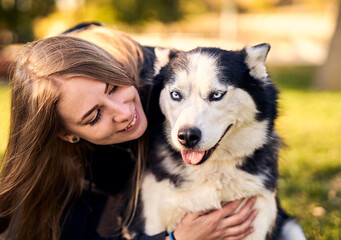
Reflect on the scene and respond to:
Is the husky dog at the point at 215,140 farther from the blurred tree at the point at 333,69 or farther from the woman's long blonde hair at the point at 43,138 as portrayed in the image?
the blurred tree at the point at 333,69

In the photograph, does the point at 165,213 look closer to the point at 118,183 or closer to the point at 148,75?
the point at 118,183

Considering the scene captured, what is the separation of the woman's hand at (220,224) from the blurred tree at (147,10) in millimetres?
21350

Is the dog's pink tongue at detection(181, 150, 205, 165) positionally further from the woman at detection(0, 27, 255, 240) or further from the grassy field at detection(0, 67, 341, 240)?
the grassy field at detection(0, 67, 341, 240)

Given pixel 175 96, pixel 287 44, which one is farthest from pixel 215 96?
pixel 287 44

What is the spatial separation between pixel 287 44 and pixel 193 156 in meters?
24.6

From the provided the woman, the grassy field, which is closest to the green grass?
the grassy field

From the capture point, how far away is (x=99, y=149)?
283 centimetres

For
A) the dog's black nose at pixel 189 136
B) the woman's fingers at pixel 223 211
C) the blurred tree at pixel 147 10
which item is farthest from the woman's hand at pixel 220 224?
the blurred tree at pixel 147 10

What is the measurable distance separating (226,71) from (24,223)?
1.68m

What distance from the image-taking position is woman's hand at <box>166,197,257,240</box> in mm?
2377

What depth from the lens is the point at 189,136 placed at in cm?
204

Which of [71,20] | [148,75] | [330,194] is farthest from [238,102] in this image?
[71,20]

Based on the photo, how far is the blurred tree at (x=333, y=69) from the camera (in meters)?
10.6

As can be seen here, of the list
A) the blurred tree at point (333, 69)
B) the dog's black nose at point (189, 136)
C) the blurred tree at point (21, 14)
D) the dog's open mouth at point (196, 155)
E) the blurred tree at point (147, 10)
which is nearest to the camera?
the dog's black nose at point (189, 136)
